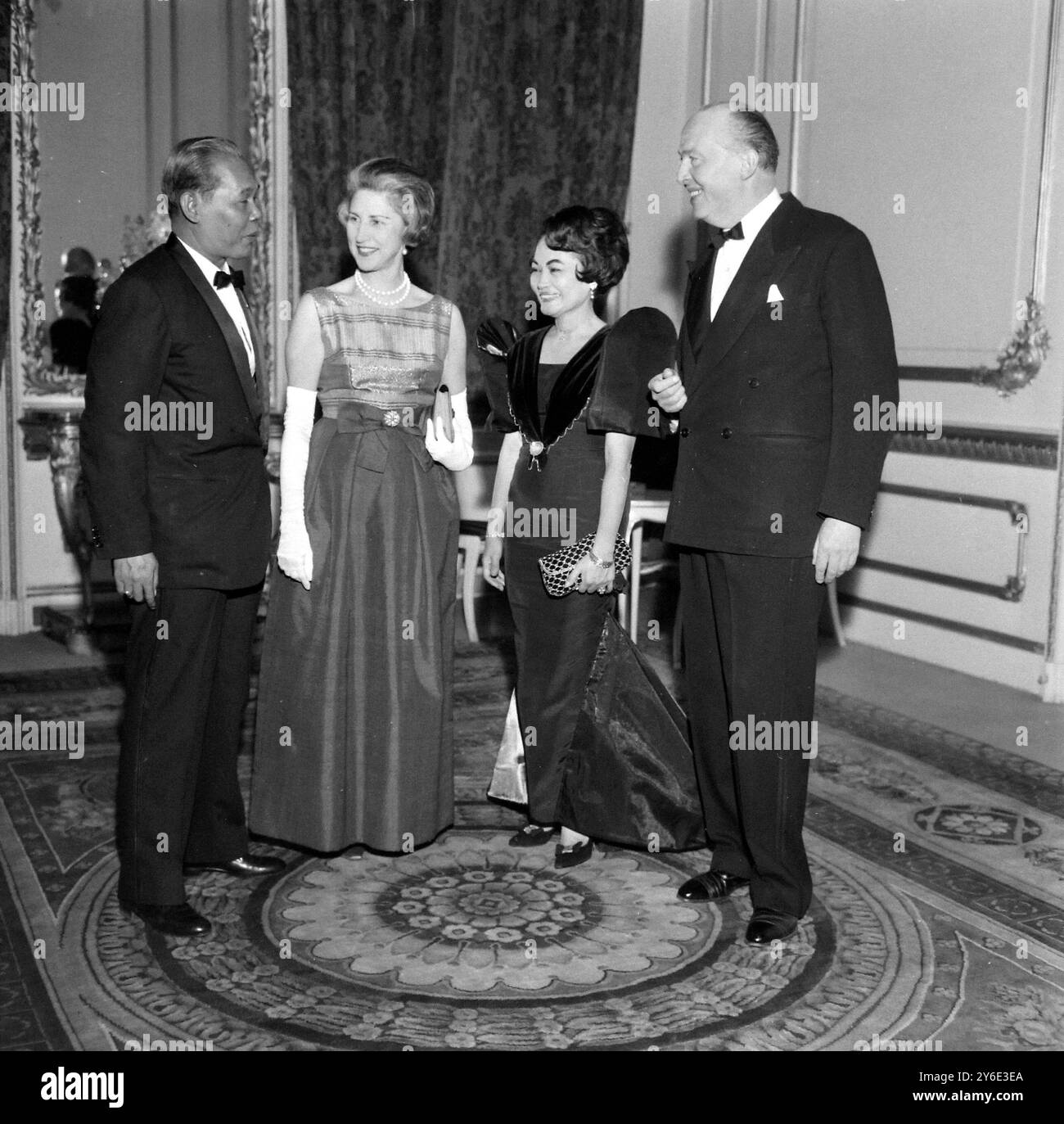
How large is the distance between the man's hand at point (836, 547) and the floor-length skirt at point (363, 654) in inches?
36.6

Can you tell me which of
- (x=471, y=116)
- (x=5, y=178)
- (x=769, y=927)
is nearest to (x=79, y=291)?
(x=5, y=178)

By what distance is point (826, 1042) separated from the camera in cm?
259

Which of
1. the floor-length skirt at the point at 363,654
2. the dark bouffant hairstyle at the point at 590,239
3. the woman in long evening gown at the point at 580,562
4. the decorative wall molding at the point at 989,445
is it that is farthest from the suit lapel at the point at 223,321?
the decorative wall molding at the point at 989,445

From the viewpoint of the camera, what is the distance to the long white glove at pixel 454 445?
3.29 metres

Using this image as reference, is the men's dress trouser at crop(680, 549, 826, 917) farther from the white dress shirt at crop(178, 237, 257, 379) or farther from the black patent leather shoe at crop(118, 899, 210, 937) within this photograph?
the black patent leather shoe at crop(118, 899, 210, 937)

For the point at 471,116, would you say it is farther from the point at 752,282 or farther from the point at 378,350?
the point at 752,282

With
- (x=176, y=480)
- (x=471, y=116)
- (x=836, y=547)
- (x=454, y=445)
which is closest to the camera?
(x=836, y=547)

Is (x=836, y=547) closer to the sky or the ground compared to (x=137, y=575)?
closer to the sky

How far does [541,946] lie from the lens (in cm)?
303

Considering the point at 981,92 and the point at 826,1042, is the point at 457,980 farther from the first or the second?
the point at 981,92

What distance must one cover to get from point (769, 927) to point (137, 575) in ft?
5.22

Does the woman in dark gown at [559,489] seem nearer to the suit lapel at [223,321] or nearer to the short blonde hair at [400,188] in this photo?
the short blonde hair at [400,188]

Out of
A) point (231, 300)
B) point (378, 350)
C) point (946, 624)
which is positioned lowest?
point (946, 624)

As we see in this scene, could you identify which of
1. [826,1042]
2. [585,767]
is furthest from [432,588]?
[826,1042]
